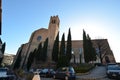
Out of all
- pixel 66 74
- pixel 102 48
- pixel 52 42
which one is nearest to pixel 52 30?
pixel 52 42

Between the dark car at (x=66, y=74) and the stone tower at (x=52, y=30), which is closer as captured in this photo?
the dark car at (x=66, y=74)

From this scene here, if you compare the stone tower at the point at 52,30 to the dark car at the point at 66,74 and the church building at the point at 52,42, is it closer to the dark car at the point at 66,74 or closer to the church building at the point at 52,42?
the church building at the point at 52,42

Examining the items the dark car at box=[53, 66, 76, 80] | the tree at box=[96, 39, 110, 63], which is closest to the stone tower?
the tree at box=[96, 39, 110, 63]

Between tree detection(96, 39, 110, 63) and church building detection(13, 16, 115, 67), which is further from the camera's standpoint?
church building detection(13, 16, 115, 67)

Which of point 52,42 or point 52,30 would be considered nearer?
point 52,42

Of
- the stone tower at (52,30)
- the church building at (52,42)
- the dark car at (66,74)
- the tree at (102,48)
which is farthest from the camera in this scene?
the stone tower at (52,30)

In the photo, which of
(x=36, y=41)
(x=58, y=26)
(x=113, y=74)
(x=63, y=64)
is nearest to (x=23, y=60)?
(x=36, y=41)

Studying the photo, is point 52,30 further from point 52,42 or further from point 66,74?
point 66,74

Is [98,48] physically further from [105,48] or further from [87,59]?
[87,59]

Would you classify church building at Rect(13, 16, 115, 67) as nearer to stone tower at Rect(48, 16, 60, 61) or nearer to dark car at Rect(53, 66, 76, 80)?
stone tower at Rect(48, 16, 60, 61)

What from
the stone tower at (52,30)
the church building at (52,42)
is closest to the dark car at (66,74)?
the church building at (52,42)

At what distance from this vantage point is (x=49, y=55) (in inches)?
2061

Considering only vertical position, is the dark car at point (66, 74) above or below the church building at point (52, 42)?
below

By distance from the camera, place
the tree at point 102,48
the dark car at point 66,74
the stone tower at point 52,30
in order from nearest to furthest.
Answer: the dark car at point 66,74
the tree at point 102,48
the stone tower at point 52,30
